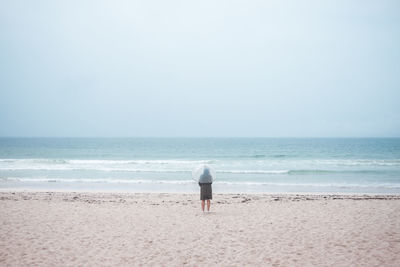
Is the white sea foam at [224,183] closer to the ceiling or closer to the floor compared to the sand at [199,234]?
closer to the floor

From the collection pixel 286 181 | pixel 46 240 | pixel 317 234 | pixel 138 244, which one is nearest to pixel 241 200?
pixel 317 234

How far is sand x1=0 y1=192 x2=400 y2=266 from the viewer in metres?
5.35

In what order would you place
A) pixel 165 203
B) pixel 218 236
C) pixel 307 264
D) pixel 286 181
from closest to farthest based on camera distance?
pixel 307 264
pixel 218 236
pixel 165 203
pixel 286 181

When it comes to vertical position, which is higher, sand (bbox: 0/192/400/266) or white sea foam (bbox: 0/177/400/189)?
sand (bbox: 0/192/400/266)

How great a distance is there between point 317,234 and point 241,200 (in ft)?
17.1

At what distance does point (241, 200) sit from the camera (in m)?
11.9

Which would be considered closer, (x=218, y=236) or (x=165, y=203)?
(x=218, y=236)

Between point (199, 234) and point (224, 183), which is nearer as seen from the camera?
point (199, 234)

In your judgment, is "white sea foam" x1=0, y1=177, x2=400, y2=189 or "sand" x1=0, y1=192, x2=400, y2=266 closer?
"sand" x1=0, y1=192, x2=400, y2=266

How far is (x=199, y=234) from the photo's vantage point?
690 centimetres

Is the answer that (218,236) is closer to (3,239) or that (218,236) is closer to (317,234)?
(317,234)

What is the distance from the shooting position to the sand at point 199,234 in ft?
17.5

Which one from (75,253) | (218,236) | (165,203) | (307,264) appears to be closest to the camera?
(307,264)

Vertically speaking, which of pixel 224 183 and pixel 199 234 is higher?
pixel 199 234
